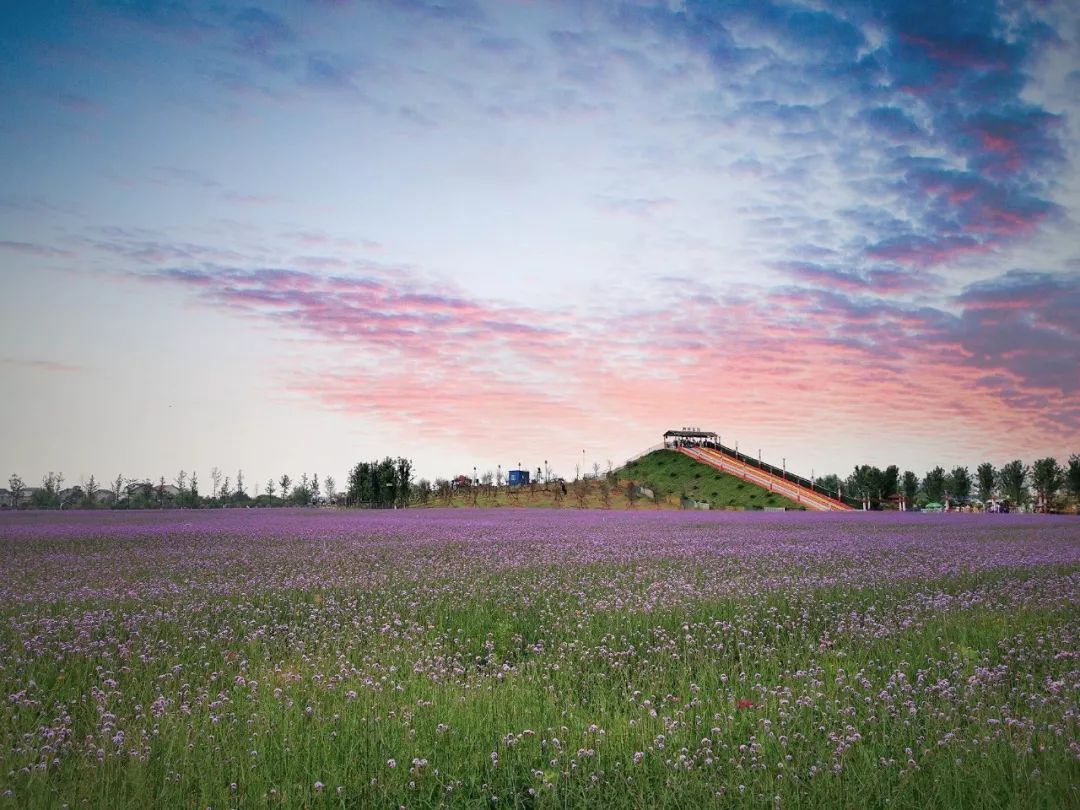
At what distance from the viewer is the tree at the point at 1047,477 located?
83.1 meters

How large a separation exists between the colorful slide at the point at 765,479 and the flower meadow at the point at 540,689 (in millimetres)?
55311

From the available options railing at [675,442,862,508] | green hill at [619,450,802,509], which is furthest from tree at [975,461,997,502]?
green hill at [619,450,802,509]

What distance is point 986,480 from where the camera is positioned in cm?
9494

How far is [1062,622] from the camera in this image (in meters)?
9.22

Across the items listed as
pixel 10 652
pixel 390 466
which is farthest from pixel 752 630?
pixel 390 466

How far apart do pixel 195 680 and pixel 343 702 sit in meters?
2.10

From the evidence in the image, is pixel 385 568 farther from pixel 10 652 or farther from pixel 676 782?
pixel 676 782

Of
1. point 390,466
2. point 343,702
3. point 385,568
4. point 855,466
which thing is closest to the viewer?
point 343,702

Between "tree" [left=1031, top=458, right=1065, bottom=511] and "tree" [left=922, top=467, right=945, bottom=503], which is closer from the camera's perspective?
"tree" [left=1031, top=458, right=1065, bottom=511]

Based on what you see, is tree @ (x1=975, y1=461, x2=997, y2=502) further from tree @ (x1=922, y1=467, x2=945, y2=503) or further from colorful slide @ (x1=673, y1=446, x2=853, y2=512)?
colorful slide @ (x1=673, y1=446, x2=853, y2=512)

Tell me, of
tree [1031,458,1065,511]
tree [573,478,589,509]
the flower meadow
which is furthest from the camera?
tree [1031,458,1065,511]

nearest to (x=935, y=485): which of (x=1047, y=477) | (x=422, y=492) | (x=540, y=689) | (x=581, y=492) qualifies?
(x=1047, y=477)

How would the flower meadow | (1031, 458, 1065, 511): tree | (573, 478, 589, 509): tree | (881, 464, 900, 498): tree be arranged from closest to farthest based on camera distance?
the flower meadow < (573, 478, 589, 509): tree < (1031, 458, 1065, 511): tree < (881, 464, 900, 498): tree

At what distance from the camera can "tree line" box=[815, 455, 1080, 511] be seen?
83562mm
